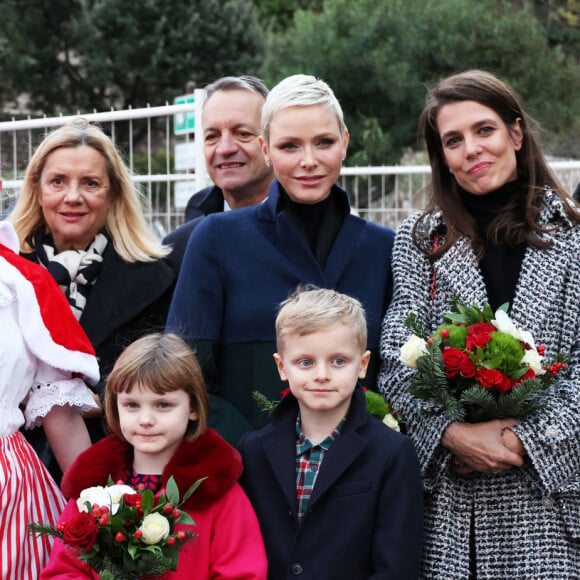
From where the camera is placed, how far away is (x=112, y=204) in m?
4.14

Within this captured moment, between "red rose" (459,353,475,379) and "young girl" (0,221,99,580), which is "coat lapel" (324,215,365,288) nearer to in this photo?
"red rose" (459,353,475,379)

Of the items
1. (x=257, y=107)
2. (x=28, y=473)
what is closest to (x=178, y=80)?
(x=257, y=107)

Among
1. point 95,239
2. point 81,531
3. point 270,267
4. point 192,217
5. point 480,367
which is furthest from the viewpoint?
point 192,217

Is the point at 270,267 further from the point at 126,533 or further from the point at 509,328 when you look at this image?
the point at 126,533

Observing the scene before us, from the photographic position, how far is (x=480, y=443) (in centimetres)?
307

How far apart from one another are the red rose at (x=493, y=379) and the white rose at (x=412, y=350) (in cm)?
20

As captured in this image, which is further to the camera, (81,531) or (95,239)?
(95,239)

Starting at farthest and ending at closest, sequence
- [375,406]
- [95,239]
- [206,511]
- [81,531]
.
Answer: [95,239], [375,406], [206,511], [81,531]

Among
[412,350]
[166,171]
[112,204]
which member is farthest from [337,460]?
[166,171]

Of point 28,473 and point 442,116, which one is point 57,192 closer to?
point 28,473

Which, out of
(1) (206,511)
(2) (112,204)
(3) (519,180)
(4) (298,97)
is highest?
(4) (298,97)

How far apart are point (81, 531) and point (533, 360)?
1.44 metres

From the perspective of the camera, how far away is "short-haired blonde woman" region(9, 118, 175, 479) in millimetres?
3898

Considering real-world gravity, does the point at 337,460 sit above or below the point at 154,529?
above
